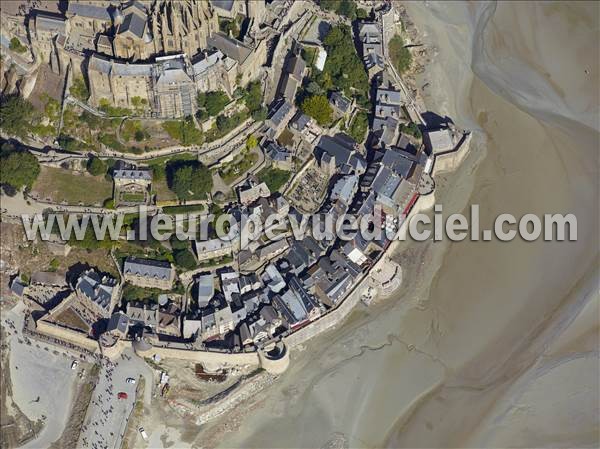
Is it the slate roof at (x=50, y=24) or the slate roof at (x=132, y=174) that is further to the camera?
the slate roof at (x=50, y=24)

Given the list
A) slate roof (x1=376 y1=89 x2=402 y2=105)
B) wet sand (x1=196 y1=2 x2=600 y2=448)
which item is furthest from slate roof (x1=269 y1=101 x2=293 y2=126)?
wet sand (x1=196 y1=2 x2=600 y2=448)

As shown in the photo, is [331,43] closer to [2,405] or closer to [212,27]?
[212,27]

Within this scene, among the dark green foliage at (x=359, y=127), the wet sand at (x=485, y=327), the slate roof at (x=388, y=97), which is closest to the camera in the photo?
the wet sand at (x=485, y=327)

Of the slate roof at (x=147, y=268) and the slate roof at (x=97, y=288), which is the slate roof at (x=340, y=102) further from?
the slate roof at (x=97, y=288)

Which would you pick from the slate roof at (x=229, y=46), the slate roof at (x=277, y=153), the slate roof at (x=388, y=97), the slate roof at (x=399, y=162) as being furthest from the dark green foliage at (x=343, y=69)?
the slate roof at (x=277, y=153)

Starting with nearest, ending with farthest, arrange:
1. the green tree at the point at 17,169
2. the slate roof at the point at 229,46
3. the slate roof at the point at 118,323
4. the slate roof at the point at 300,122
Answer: the slate roof at the point at 118,323
the green tree at the point at 17,169
the slate roof at the point at 229,46
the slate roof at the point at 300,122

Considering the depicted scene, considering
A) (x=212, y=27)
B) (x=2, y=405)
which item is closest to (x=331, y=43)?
(x=212, y=27)

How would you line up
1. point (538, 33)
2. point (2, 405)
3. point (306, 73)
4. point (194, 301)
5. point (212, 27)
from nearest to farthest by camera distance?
point (2, 405) → point (194, 301) → point (212, 27) → point (306, 73) → point (538, 33)
